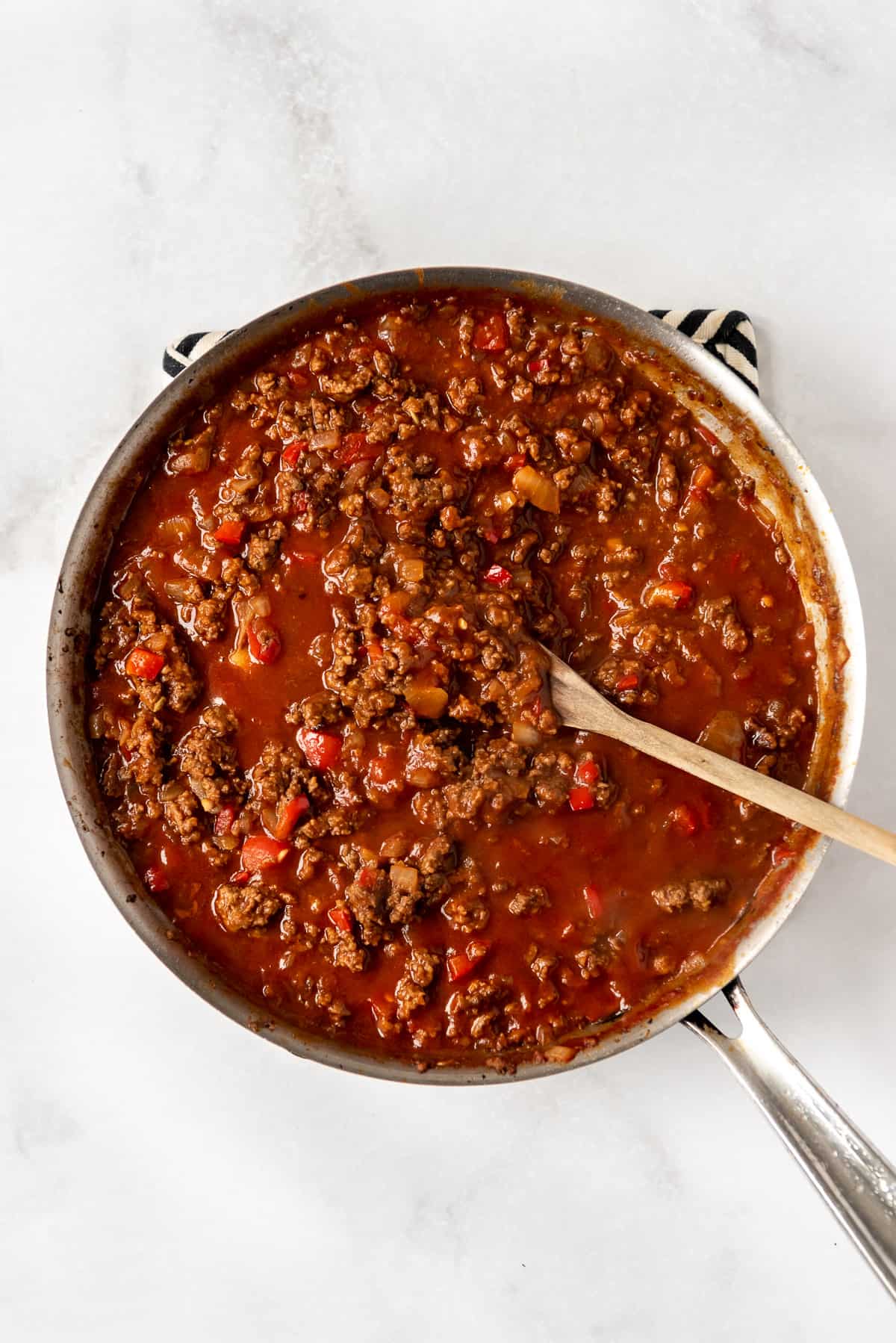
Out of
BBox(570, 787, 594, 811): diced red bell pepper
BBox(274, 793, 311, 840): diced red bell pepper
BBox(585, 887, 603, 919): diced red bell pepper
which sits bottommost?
BBox(274, 793, 311, 840): diced red bell pepper

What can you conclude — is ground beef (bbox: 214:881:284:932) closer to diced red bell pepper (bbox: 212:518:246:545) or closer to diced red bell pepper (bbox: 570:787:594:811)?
diced red bell pepper (bbox: 570:787:594:811)

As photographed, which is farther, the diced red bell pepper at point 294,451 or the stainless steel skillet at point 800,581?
the diced red bell pepper at point 294,451

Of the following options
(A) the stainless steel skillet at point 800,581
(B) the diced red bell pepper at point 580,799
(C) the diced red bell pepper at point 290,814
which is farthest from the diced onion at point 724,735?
(C) the diced red bell pepper at point 290,814

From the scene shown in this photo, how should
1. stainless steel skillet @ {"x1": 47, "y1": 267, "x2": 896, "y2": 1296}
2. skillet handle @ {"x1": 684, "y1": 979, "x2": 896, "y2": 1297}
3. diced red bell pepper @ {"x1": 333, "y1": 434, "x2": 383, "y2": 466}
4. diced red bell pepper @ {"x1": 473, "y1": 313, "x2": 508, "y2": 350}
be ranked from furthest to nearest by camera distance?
diced red bell pepper @ {"x1": 473, "y1": 313, "x2": 508, "y2": 350}
diced red bell pepper @ {"x1": 333, "y1": 434, "x2": 383, "y2": 466}
stainless steel skillet @ {"x1": 47, "y1": 267, "x2": 896, "y2": 1296}
skillet handle @ {"x1": 684, "y1": 979, "x2": 896, "y2": 1297}

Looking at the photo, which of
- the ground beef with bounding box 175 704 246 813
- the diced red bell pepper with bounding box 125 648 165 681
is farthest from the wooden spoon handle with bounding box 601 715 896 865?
the diced red bell pepper with bounding box 125 648 165 681

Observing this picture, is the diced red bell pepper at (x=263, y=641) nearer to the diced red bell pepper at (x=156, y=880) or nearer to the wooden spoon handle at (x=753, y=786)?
the diced red bell pepper at (x=156, y=880)
